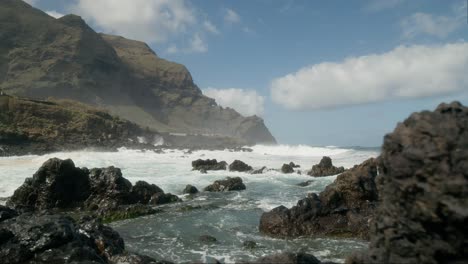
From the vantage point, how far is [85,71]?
544 ft

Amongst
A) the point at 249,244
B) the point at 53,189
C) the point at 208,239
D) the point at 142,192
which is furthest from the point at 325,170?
the point at 249,244

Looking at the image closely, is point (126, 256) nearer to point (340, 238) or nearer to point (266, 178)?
point (340, 238)

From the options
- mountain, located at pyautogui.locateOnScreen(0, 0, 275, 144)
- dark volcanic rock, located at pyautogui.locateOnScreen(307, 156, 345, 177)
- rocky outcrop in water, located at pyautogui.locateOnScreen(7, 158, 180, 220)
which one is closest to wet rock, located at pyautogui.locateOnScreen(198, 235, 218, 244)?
rocky outcrop in water, located at pyautogui.locateOnScreen(7, 158, 180, 220)

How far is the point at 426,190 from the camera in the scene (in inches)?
263

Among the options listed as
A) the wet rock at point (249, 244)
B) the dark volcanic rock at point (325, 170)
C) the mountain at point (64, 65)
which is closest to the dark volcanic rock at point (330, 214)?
the wet rock at point (249, 244)

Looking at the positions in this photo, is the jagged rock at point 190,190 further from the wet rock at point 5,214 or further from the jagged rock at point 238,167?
the wet rock at point 5,214

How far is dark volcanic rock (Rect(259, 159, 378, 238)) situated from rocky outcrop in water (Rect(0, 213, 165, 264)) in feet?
24.9

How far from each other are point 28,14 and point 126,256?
19784 cm

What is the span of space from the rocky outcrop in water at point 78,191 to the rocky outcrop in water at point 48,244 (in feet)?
34.5

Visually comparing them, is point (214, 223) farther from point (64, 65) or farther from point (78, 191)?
point (64, 65)

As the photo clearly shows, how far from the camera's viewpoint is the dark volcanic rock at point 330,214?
18141 mm

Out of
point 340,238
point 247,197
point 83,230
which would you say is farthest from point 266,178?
point 83,230

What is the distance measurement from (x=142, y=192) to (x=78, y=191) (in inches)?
156

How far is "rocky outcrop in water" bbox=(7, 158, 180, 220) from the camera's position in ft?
82.0
